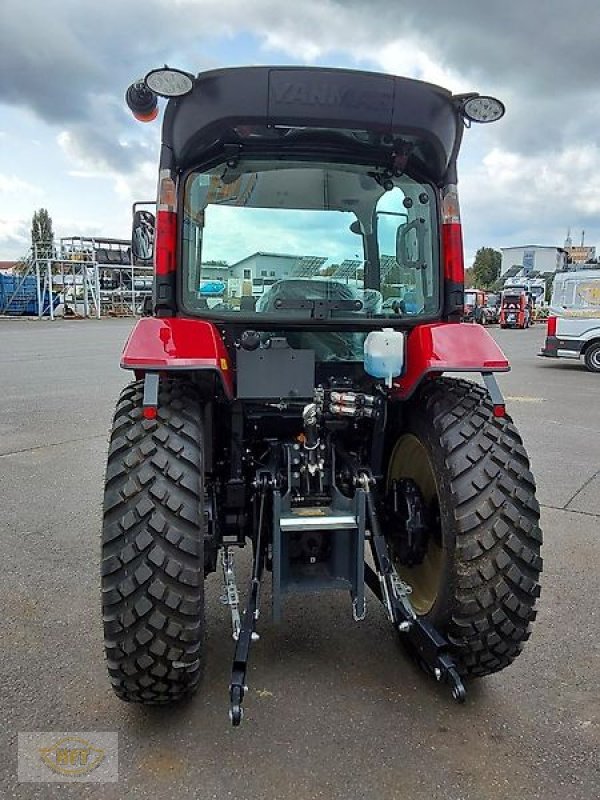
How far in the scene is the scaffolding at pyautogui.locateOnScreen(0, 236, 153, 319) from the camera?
108 ft

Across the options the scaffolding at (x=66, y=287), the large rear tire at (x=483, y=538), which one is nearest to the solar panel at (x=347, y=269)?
the large rear tire at (x=483, y=538)

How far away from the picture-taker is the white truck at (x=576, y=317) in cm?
1536

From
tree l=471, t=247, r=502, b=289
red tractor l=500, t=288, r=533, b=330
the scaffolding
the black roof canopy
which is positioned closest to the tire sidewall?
the black roof canopy

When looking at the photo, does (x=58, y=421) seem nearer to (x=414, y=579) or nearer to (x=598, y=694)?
(x=414, y=579)

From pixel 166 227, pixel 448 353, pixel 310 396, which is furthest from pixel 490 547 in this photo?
pixel 166 227

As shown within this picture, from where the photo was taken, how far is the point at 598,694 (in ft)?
9.05

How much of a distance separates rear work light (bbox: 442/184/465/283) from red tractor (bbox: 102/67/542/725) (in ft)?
0.03

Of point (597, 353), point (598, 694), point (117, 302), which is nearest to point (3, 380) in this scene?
point (598, 694)

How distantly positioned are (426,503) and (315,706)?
1002 mm

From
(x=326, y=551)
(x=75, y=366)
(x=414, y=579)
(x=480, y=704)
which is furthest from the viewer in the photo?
(x=75, y=366)

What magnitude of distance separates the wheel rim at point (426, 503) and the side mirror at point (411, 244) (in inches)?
33.6

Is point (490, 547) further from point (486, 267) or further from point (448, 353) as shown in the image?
point (486, 267)

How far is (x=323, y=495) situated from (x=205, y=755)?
1.13 m

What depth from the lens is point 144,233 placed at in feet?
10.5
